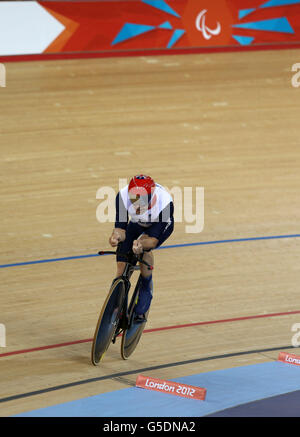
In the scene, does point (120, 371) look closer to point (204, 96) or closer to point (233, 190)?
point (233, 190)

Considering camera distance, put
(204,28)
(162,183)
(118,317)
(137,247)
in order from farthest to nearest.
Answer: (204,28), (162,183), (118,317), (137,247)

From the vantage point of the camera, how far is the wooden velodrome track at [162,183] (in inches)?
182

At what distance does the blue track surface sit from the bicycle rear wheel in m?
0.34

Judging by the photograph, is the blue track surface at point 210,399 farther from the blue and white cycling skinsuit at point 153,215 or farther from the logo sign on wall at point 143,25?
the logo sign on wall at point 143,25

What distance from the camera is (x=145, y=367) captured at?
4.42 metres

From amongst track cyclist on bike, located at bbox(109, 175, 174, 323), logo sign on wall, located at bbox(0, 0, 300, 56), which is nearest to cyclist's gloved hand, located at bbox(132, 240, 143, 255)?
track cyclist on bike, located at bbox(109, 175, 174, 323)

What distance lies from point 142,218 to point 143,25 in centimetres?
494

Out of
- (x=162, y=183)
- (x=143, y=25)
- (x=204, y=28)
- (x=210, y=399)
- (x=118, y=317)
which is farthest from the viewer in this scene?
(x=204, y=28)

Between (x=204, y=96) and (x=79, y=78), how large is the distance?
136cm

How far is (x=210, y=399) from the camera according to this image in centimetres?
397
